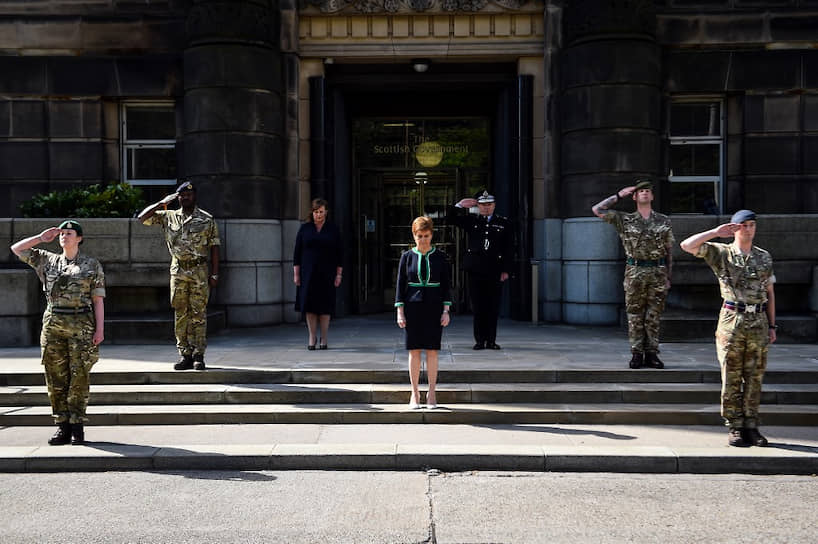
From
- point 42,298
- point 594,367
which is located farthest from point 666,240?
point 42,298

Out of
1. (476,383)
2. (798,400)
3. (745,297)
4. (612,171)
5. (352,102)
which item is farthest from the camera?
(352,102)

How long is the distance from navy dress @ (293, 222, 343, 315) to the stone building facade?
302cm

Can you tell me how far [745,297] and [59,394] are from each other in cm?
580

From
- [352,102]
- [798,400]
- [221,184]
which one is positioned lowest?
[798,400]

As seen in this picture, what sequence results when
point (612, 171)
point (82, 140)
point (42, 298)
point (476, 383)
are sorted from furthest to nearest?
point (82, 140) → point (612, 171) → point (42, 298) → point (476, 383)

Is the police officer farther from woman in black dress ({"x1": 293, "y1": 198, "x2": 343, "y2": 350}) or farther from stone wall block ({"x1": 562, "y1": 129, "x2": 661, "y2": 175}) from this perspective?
stone wall block ({"x1": 562, "y1": 129, "x2": 661, "y2": 175})

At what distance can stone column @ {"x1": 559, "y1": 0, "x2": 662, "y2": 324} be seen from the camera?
13664 mm

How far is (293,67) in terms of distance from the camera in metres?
14.6

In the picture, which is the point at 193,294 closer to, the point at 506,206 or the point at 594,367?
the point at 594,367

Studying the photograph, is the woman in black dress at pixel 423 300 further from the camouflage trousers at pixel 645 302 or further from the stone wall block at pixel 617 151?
the stone wall block at pixel 617 151

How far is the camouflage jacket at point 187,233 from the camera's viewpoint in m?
9.43

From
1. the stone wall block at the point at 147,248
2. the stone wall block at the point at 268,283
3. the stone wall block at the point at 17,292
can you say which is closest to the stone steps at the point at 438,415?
the stone wall block at the point at 17,292

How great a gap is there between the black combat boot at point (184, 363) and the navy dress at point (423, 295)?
9.10ft

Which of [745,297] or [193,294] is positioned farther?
[193,294]
